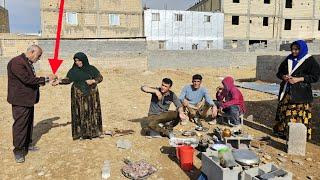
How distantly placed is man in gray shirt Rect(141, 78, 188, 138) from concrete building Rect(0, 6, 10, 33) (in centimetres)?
3663

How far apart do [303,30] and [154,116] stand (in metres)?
36.8

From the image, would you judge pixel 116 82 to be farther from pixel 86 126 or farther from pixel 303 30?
pixel 303 30

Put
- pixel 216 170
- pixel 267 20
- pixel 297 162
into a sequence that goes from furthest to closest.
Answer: pixel 267 20
pixel 297 162
pixel 216 170

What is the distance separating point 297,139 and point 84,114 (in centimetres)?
383

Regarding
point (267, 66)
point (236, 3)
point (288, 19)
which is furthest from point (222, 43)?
point (267, 66)

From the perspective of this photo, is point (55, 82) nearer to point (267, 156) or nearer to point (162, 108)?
point (162, 108)

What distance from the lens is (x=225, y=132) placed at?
17.0 feet

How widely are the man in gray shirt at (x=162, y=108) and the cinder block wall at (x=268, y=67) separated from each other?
31.1ft

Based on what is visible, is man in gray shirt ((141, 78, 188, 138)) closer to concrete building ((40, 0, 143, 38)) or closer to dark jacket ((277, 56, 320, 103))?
dark jacket ((277, 56, 320, 103))

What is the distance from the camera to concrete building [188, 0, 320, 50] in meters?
34.4

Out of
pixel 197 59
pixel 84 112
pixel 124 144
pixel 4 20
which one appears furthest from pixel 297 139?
pixel 4 20

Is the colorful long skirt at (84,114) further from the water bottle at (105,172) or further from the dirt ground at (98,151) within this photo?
the water bottle at (105,172)

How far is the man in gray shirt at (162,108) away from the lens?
5.77 m

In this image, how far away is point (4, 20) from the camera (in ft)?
124
